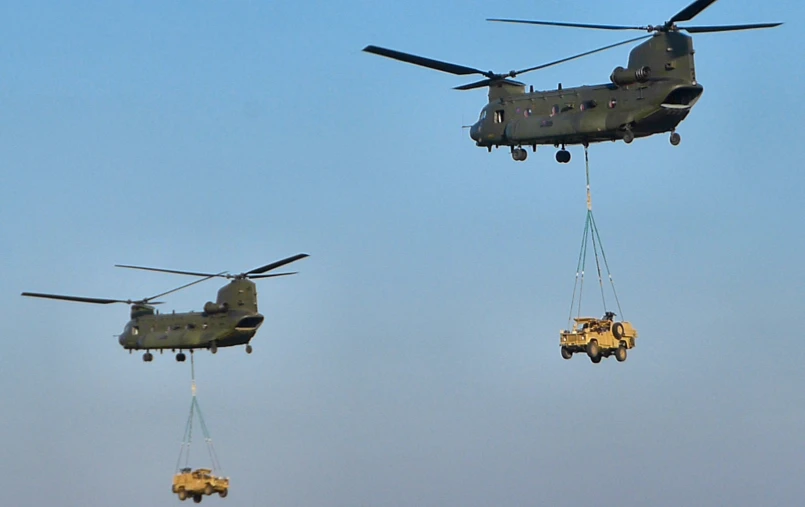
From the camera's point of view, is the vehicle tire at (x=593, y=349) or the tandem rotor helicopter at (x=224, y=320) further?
the tandem rotor helicopter at (x=224, y=320)

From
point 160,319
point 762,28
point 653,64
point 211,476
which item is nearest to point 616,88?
point 653,64

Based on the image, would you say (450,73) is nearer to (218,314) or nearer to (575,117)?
(575,117)

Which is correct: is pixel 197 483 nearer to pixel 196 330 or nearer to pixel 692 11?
pixel 196 330

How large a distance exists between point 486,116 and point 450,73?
2281 millimetres

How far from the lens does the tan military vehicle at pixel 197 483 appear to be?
7669 centimetres

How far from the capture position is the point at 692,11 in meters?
58.7

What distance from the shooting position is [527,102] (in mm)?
66062

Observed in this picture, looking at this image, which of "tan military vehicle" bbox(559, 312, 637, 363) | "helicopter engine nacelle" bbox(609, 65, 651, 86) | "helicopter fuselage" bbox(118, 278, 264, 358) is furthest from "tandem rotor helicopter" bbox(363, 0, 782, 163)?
"helicopter fuselage" bbox(118, 278, 264, 358)

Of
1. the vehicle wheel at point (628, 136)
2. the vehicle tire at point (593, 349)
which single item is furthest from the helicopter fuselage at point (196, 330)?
the vehicle wheel at point (628, 136)

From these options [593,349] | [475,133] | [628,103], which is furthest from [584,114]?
[593,349]

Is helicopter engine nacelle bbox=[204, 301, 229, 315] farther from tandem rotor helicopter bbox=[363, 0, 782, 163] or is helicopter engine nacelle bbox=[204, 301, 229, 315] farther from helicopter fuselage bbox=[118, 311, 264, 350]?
tandem rotor helicopter bbox=[363, 0, 782, 163]

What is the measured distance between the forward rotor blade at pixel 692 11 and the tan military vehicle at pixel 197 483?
29641 mm

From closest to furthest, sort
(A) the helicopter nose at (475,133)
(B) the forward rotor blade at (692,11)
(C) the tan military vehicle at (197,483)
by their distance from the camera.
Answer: (B) the forward rotor blade at (692,11)
(A) the helicopter nose at (475,133)
(C) the tan military vehicle at (197,483)

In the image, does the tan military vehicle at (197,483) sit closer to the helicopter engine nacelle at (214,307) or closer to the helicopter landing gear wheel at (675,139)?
the helicopter engine nacelle at (214,307)
